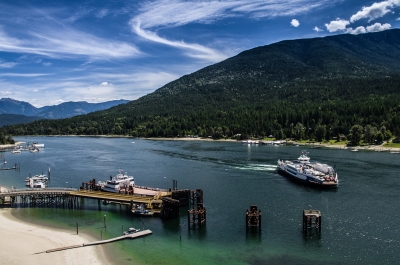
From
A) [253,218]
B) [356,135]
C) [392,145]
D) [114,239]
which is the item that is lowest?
[114,239]

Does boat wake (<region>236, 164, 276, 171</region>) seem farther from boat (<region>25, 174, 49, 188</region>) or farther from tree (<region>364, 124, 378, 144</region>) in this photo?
tree (<region>364, 124, 378, 144</region>)

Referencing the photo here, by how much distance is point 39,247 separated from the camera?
2071 inches

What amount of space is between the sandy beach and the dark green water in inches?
104

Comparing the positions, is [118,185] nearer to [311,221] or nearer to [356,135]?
[311,221]

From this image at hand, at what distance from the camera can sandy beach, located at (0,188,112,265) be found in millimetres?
47750

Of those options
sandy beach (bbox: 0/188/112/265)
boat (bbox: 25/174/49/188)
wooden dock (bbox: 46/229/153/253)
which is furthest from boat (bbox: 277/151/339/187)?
boat (bbox: 25/174/49/188)

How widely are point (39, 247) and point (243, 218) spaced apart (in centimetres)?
3304

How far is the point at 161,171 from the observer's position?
118188mm

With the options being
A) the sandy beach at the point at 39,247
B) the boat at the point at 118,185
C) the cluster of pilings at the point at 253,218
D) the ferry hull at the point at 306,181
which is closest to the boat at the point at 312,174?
the ferry hull at the point at 306,181

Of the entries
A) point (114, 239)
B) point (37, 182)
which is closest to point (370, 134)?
point (37, 182)

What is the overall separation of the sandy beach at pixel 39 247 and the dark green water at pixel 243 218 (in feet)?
8.63

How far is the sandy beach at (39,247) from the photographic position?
47750 millimetres

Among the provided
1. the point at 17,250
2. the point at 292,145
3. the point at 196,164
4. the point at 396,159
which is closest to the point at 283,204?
the point at 17,250

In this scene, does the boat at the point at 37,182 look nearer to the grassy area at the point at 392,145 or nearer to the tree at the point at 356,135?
the tree at the point at 356,135
